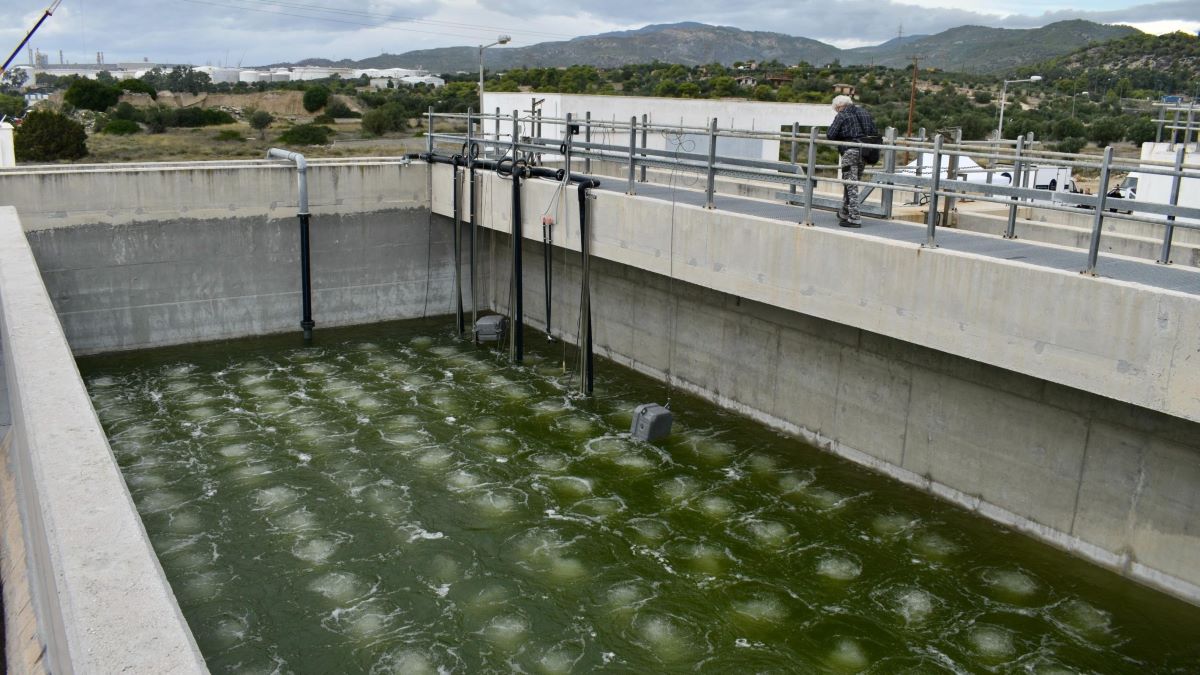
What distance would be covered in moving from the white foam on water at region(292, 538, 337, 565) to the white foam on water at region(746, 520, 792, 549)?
4446mm

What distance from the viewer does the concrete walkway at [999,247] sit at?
28.0ft

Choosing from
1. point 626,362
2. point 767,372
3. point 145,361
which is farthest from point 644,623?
point 145,361

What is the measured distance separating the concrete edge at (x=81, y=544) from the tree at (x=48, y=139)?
33.3m

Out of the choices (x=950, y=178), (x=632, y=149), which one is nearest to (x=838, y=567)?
(x=950, y=178)

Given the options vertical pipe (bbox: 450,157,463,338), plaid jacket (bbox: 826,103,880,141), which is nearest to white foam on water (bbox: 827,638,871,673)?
plaid jacket (bbox: 826,103,880,141)

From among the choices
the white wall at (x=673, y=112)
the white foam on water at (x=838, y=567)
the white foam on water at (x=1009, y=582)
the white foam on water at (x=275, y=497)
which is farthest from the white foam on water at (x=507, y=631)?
the white wall at (x=673, y=112)

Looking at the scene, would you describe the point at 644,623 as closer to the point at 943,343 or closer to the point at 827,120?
the point at 943,343

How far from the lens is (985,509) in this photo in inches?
419

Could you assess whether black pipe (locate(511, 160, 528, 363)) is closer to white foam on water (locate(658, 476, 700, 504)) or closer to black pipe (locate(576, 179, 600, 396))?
black pipe (locate(576, 179, 600, 396))

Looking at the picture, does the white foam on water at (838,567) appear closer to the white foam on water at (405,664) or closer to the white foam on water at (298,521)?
the white foam on water at (405,664)

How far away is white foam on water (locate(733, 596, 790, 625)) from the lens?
29.0 feet

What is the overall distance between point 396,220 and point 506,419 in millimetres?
6989

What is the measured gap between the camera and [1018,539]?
10141 mm

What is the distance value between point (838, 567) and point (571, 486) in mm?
3402
